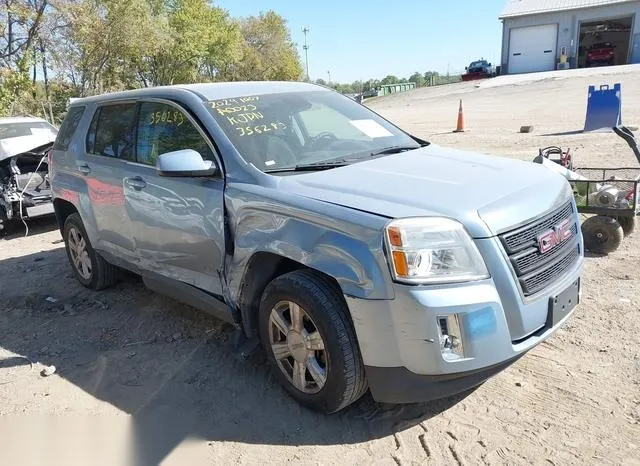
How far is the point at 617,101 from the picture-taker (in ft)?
44.0

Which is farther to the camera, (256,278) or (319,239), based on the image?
(256,278)

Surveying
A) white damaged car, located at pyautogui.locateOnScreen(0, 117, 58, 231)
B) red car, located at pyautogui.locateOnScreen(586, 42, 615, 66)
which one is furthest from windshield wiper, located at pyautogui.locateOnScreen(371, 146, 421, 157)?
red car, located at pyautogui.locateOnScreen(586, 42, 615, 66)

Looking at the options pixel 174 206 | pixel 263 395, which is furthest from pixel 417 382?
pixel 174 206

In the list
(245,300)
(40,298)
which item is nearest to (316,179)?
(245,300)

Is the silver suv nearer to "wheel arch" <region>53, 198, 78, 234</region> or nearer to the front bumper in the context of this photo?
the front bumper

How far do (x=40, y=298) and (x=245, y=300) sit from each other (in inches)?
119

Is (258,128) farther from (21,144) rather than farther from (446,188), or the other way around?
(21,144)

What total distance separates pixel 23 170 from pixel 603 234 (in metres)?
8.40

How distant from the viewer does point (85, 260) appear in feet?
17.5

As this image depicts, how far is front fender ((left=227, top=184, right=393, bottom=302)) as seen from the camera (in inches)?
100

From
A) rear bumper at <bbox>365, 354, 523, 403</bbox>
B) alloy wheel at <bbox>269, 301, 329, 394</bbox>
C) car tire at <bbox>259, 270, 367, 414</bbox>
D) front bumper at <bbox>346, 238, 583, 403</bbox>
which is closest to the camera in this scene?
front bumper at <bbox>346, 238, 583, 403</bbox>

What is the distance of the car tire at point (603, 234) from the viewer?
16.9 feet

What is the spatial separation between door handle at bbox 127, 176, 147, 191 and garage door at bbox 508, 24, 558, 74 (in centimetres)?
4600

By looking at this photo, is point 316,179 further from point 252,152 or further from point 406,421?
point 406,421
